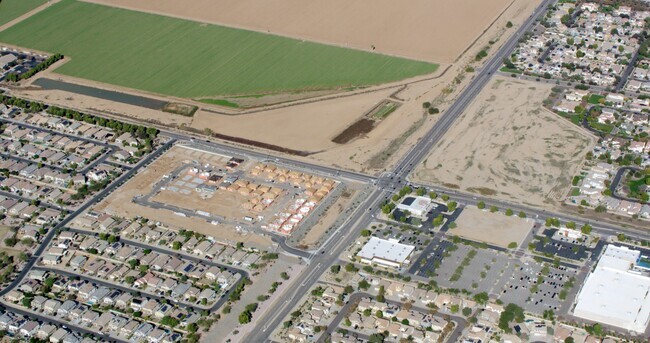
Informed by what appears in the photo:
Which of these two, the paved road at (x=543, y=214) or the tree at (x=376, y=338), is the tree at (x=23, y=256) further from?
the paved road at (x=543, y=214)

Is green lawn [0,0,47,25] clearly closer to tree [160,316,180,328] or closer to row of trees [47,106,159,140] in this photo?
row of trees [47,106,159,140]

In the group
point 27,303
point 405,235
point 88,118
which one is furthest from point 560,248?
point 88,118

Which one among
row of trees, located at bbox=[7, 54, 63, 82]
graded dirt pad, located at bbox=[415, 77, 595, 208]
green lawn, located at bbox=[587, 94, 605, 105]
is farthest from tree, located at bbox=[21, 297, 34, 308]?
green lawn, located at bbox=[587, 94, 605, 105]

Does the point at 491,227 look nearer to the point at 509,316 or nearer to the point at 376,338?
the point at 509,316

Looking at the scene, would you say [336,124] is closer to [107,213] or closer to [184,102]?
[184,102]

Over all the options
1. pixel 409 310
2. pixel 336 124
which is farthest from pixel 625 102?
pixel 409 310

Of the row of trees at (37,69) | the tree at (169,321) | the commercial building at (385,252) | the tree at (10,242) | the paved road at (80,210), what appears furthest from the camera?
the row of trees at (37,69)

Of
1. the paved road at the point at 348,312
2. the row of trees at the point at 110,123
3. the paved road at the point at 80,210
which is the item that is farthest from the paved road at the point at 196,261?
the row of trees at the point at 110,123

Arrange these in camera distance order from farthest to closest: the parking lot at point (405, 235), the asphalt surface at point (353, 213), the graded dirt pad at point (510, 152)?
the graded dirt pad at point (510, 152) → the parking lot at point (405, 235) → the asphalt surface at point (353, 213)
